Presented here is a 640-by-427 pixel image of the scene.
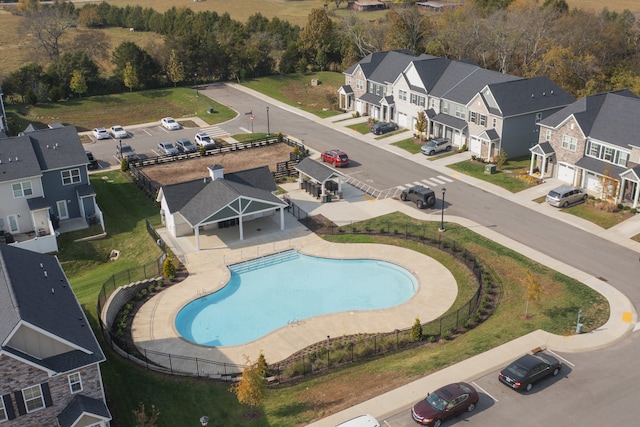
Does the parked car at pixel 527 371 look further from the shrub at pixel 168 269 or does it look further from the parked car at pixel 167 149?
the parked car at pixel 167 149

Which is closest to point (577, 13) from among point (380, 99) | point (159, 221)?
point (380, 99)

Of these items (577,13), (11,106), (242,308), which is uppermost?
(577,13)

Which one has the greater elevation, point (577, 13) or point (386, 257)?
point (577, 13)

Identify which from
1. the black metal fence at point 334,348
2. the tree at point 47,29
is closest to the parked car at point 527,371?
the black metal fence at point 334,348

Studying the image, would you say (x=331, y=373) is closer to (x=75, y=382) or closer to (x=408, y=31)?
(x=75, y=382)

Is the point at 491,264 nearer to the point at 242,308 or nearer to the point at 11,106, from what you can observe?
the point at 242,308

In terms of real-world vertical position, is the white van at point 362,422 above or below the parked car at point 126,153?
below

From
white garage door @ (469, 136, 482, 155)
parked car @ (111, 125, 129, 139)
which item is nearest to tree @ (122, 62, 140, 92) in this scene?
parked car @ (111, 125, 129, 139)

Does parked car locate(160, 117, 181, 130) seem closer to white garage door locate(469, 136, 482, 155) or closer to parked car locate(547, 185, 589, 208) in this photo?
white garage door locate(469, 136, 482, 155)
